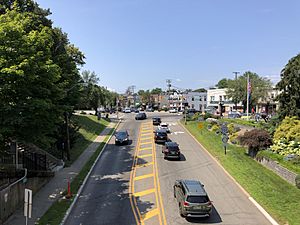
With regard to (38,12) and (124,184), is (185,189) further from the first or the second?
(38,12)

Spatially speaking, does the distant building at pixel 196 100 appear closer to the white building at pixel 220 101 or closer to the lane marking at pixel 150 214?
the white building at pixel 220 101

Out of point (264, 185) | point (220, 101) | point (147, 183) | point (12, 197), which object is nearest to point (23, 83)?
point (12, 197)

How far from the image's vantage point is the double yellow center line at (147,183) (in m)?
19.8

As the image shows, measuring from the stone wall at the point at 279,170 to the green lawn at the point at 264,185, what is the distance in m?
0.39

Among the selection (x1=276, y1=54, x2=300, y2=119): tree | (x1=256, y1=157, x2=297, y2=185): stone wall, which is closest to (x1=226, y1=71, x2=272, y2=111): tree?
(x1=276, y1=54, x2=300, y2=119): tree

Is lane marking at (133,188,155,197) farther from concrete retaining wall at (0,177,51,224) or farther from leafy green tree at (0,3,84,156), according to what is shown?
concrete retaining wall at (0,177,51,224)

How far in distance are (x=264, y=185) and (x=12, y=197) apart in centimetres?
1707

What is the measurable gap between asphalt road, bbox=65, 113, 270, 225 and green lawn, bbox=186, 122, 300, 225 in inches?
32.2

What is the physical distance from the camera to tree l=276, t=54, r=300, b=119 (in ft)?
142

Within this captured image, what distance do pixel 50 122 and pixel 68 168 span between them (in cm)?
1132

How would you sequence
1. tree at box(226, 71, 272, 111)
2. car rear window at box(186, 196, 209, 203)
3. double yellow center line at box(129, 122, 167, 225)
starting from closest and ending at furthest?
car rear window at box(186, 196, 209, 203), double yellow center line at box(129, 122, 167, 225), tree at box(226, 71, 272, 111)

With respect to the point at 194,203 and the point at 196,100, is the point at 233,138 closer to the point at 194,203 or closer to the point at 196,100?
the point at 194,203

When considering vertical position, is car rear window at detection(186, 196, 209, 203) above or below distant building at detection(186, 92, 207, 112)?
below

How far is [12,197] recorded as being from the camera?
20.5m
